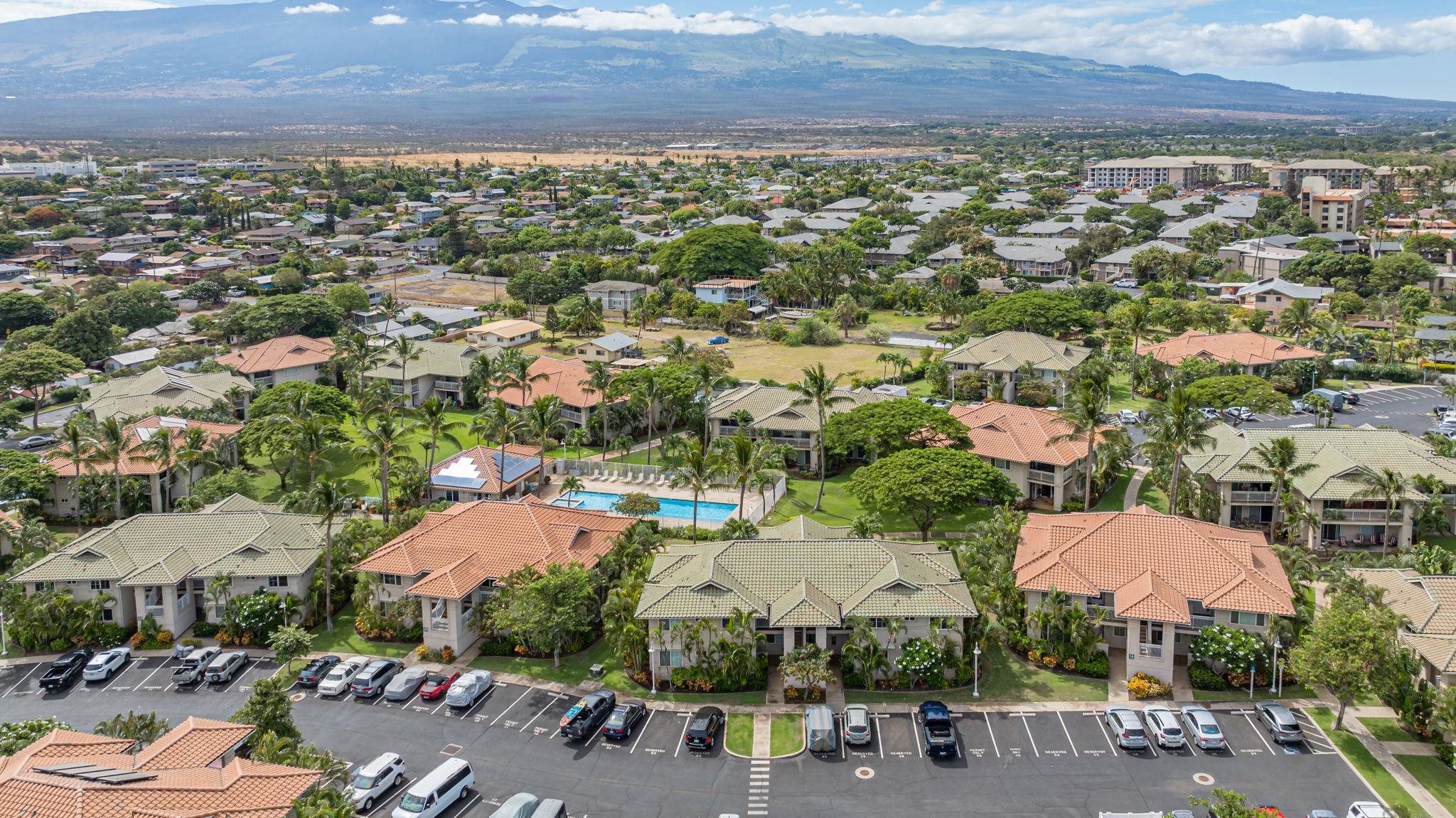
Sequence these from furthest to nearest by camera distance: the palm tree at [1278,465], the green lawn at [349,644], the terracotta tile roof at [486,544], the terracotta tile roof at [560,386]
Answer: the terracotta tile roof at [560,386] < the palm tree at [1278,465] < the terracotta tile roof at [486,544] < the green lawn at [349,644]

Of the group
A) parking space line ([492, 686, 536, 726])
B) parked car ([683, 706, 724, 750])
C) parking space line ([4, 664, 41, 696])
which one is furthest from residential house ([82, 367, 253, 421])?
parked car ([683, 706, 724, 750])

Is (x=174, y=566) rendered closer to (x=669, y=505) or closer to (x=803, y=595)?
(x=669, y=505)

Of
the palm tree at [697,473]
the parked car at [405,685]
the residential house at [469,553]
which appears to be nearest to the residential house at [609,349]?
the palm tree at [697,473]

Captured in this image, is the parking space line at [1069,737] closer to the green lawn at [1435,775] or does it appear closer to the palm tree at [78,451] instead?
the green lawn at [1435,775]

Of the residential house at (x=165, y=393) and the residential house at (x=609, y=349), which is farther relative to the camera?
the residential house at (x=609, y=349)

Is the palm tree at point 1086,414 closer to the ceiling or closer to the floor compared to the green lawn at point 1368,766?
closer to the ceiling

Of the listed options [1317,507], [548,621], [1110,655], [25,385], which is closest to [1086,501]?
[1317,507]

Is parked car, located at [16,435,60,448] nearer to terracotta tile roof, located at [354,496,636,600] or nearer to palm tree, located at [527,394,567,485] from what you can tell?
palm tree, located at [527,394,567,485]
